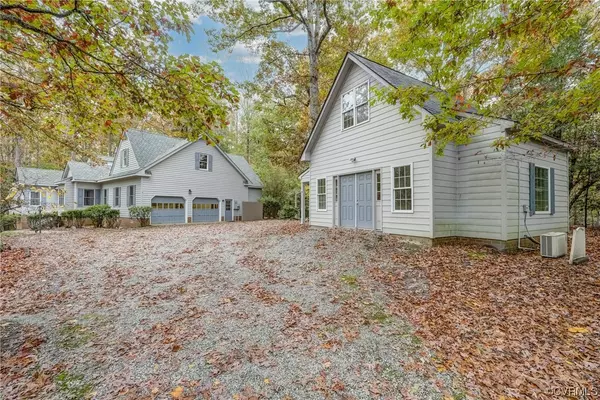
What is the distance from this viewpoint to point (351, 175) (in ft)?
35.9

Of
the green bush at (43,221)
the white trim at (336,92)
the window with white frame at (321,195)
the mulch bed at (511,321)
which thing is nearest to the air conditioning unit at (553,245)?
the mulch bed at (511,321)

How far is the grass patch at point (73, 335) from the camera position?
3.46 metres

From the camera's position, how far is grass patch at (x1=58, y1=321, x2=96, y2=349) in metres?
3.46

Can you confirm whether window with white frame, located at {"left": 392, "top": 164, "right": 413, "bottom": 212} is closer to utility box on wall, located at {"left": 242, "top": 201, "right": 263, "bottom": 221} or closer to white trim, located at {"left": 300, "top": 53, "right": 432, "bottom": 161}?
white trim, located at {"left": 300, "top": 53, "right": 432, "bottom": 161}

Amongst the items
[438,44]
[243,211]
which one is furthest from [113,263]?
[243,211]

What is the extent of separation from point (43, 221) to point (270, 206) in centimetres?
1437

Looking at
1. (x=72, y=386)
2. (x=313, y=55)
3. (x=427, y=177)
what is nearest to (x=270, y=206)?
(x=313, y=55)

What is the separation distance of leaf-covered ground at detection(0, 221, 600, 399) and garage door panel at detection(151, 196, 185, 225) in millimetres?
10830

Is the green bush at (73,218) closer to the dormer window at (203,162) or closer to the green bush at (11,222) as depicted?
the green bush at (11,222)

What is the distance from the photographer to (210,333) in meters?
3.68

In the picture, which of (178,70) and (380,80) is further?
(380,80)

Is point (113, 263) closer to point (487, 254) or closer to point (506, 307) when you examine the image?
point (506, 307)

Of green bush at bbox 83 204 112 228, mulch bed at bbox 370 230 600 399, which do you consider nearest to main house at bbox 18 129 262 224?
green bush at bbox 83 204 112 228

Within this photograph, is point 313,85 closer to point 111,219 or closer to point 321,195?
point 321,195
